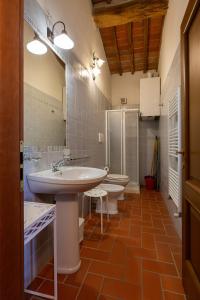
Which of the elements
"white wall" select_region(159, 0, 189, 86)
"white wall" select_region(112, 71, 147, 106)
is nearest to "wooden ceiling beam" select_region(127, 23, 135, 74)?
"white wall" select_region(112, 71, 147, 106)

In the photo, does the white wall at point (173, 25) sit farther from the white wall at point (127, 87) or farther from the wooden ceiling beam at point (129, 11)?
the white wall at point (127, 87)

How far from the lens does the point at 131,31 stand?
376 cm

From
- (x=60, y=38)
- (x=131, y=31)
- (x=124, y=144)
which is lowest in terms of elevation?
(x=124, y=144)

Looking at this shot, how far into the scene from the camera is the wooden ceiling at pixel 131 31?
9.89 feet

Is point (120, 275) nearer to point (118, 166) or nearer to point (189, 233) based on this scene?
point (189, 233)

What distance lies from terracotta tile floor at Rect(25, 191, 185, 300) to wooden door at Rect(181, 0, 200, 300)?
29cm

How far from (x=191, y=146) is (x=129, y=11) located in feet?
9.69

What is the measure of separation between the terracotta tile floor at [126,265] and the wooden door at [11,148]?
35.0 inches

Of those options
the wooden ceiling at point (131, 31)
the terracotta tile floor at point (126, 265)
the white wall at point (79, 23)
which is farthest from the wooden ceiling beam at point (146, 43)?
the terracotta tile floor at point (126, 265)

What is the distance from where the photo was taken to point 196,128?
1.11 meters

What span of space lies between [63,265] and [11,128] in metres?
1.40

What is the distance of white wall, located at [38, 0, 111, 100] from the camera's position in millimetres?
1874

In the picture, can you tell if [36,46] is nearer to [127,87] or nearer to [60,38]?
[60,38]

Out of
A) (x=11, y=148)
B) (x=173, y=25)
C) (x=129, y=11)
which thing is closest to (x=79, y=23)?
(x=129, y=11)
